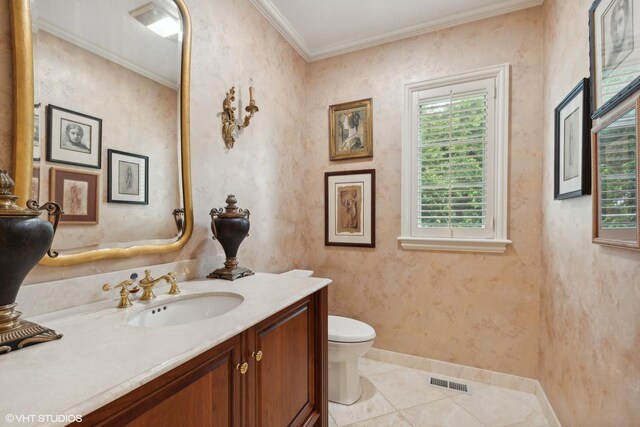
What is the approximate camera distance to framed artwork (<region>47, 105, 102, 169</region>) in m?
1.05

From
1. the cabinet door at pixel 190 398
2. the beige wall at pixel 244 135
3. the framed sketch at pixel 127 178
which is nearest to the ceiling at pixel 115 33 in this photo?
the beige wall at pixel 244 135

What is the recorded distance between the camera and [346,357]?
1.89 metres

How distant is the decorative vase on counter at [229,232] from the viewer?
158 centimetres

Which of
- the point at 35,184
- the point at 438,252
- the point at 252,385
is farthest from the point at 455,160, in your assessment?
the point at 35,184

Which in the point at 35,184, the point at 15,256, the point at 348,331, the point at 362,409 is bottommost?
the point at 362,409

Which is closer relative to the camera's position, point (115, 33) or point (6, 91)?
point (6, 91)

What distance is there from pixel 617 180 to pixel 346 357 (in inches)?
63.9

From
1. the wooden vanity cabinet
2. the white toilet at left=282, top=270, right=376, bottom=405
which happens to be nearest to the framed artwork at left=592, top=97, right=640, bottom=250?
the wooden vanity cabinet

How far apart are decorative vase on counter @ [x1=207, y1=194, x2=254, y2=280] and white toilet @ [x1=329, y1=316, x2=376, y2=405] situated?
2.52 feet

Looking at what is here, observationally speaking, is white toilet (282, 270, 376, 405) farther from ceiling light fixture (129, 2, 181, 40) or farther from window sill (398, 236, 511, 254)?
ceiling light fixture (129, 2, 181, 40)

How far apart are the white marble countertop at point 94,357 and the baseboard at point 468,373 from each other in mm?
1683

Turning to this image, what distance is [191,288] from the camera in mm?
1398

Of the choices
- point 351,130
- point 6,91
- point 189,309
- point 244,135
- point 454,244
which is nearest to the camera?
point 6,91

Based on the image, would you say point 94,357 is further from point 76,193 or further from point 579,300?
point 579,300
